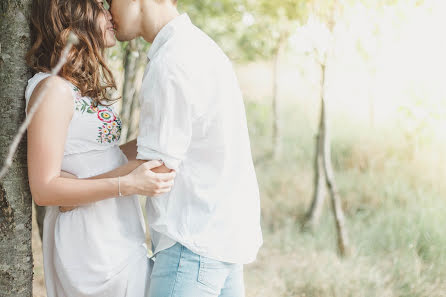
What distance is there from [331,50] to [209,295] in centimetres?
362

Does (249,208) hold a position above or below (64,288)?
above

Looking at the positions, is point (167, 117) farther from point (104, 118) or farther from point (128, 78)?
point (128, 78)

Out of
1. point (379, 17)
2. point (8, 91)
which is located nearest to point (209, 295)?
point (8, 91)

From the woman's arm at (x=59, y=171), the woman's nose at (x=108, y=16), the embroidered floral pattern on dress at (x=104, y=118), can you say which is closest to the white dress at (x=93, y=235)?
the embroidered floral pattern on dress at (x=104, y=118)

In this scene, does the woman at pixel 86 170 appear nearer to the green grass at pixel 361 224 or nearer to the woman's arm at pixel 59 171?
the woman's arm at pixel 59 171

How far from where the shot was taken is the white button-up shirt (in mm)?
1557

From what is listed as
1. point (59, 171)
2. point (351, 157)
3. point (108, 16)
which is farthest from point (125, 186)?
point (351, 157)

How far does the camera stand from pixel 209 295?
1683 millimetres

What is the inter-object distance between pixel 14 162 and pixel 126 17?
0.73 meters

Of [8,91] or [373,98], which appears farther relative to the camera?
[373,98]

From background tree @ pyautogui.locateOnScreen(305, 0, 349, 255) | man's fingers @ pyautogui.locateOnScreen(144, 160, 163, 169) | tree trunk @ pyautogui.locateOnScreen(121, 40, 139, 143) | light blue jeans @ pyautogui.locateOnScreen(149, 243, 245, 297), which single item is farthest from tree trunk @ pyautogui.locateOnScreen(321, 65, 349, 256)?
man's fingers @ pyautogui.locateOnScreen(144, 160, 163, 169)

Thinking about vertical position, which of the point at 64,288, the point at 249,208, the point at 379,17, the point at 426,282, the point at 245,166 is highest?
the point at 379,17

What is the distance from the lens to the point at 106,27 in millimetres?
1867

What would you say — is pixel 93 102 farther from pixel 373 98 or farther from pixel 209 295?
pixel 373 98
